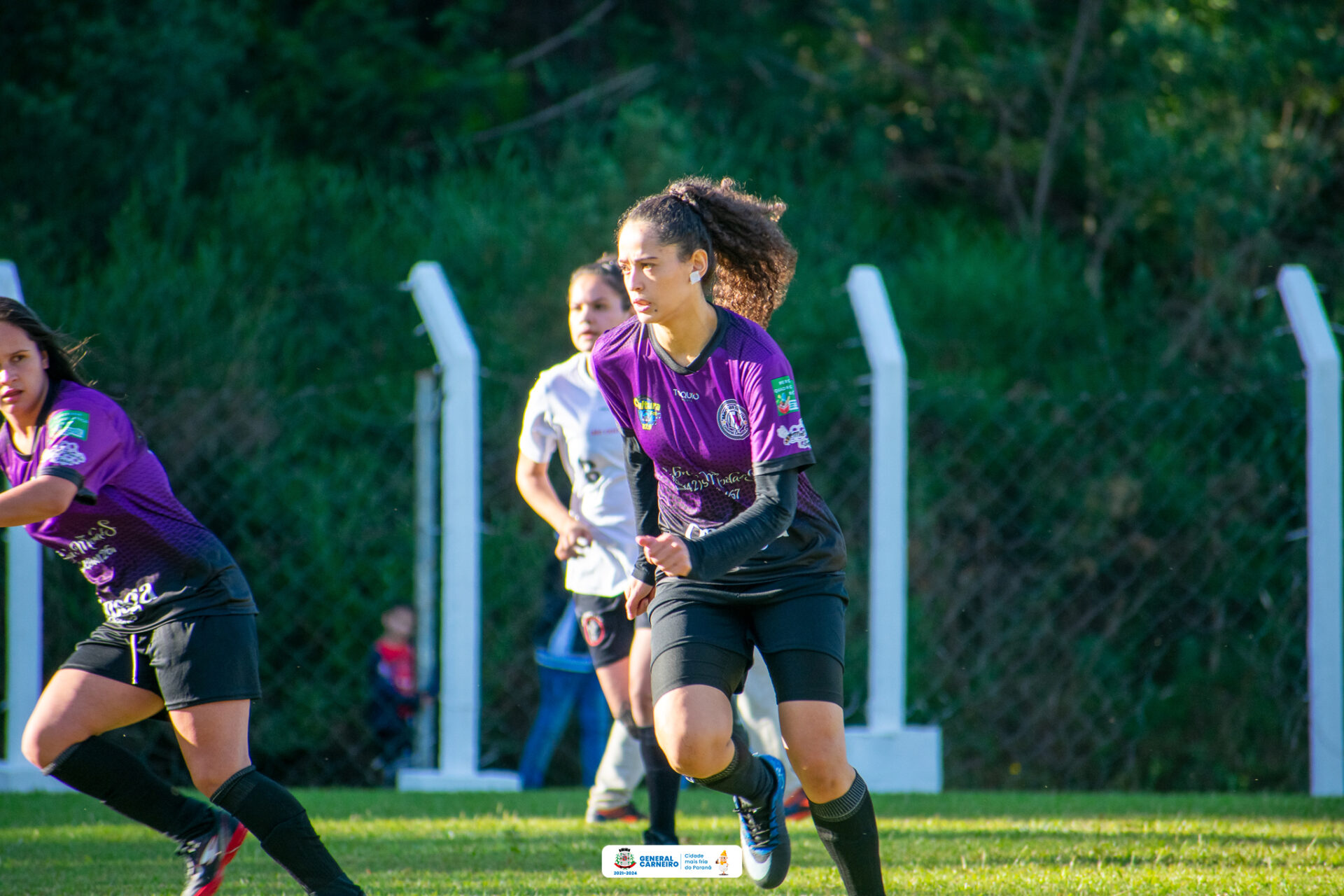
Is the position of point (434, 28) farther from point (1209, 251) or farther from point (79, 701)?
point (79, 701)

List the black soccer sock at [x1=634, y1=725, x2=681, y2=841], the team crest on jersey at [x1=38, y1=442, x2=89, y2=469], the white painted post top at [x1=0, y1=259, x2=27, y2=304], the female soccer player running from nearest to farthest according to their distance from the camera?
the team crest on jersey at [x1=38, y1=442, x2=89, y2=469] → the black soccer sock at [x1=634, y1=725, x2=681, y2=841] → the female soccer player running → the white painted post top at [x1=0, y1=259, x2=27, y2=304]

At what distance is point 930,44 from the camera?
11.9 meters

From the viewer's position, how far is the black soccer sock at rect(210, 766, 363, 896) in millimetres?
3156

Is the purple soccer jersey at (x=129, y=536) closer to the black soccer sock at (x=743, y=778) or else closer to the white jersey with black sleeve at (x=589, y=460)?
the black soccer sock at (x=743, y=778)

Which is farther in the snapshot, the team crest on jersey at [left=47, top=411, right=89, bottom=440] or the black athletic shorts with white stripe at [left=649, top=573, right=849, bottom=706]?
the team crest on jersey at [left=47, top=411, right=89, bottom=440]

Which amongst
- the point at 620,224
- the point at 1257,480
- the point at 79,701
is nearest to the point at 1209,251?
the point at 1257,480

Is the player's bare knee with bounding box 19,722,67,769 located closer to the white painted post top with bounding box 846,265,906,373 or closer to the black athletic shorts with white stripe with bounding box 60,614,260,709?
the black athletic shorts with white stripe with bounding box 60,614,260,709

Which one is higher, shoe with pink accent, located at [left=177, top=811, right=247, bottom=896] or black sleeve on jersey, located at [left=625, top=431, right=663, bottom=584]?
black sleeve on jersey, located at [left=625, top=431, right=663, bottom=584]

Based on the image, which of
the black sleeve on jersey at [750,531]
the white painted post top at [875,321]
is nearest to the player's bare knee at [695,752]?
the black sleeve on jersey at [750,531]

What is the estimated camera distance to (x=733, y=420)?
310cm

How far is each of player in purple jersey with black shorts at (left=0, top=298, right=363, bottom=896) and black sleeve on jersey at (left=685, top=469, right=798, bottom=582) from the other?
1.29 m

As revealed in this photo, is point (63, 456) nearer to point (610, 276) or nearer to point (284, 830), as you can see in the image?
point (284, 830)

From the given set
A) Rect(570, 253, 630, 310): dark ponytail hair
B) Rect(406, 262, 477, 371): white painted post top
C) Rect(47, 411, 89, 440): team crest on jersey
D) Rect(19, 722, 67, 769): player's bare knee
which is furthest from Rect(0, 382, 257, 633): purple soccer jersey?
Rect(406, 262, 477, 371): white painted post top

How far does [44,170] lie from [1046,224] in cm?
841
